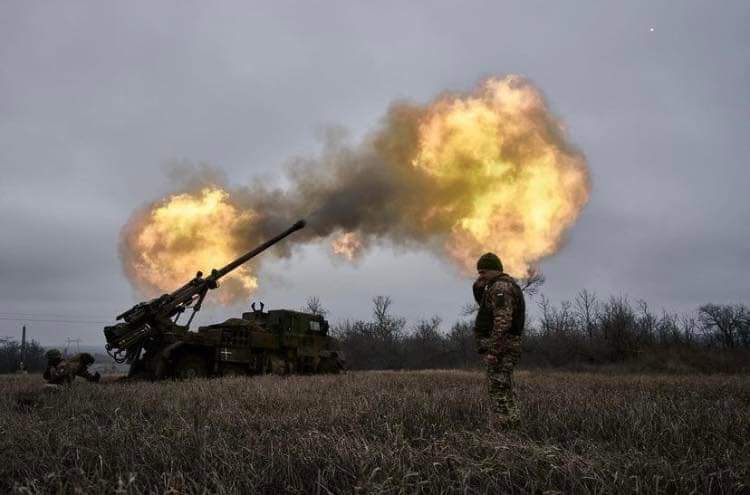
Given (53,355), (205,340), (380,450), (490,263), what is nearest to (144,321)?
(205,340)

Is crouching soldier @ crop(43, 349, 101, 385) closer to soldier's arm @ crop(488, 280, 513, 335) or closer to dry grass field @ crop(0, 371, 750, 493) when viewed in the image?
dry grass field @ crop(0, 371, 750, 493)

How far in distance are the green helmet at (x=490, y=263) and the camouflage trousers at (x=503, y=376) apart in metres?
0.83

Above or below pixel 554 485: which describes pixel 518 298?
above

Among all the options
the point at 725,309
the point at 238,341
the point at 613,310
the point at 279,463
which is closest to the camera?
the point at 279,463

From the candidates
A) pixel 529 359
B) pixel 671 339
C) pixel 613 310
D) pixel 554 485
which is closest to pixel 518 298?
pixel 554 485

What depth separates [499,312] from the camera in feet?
20.1

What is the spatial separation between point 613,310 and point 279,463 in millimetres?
35500

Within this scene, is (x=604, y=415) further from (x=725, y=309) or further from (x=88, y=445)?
(x=725, y=309)

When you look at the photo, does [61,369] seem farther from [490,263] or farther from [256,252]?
[490,263]

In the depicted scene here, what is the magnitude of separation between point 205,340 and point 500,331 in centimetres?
1132

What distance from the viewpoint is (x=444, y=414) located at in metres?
5.86

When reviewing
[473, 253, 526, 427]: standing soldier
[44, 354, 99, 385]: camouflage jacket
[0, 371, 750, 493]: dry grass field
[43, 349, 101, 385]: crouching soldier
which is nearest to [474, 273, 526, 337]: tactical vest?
[473, 253, 526, 427]: standing soldier

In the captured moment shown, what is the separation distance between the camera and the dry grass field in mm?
2969

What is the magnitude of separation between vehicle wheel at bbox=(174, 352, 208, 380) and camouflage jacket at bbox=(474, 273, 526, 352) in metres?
10.2
